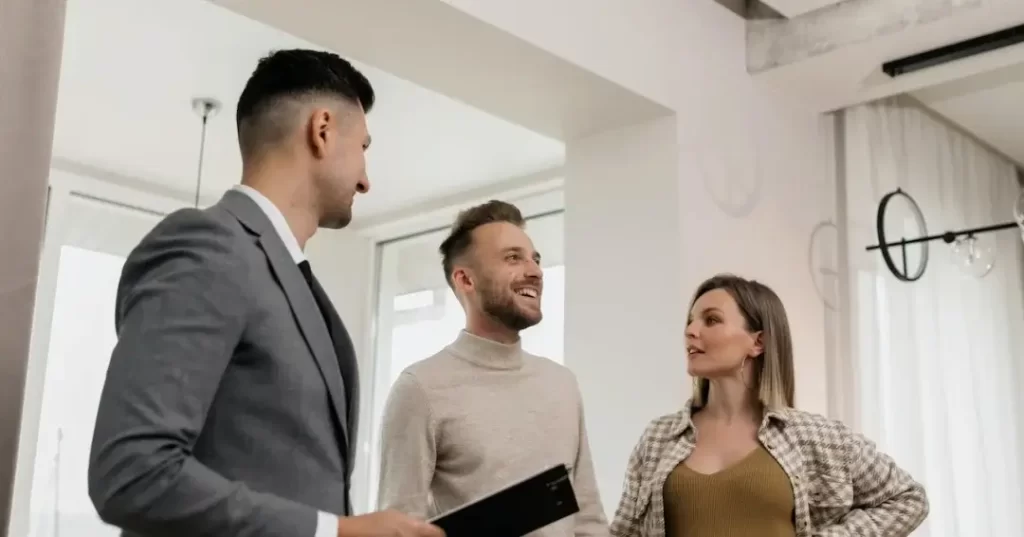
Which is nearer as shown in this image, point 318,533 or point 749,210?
point 318,533

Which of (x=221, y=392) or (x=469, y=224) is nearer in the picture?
(x=221, y=392)

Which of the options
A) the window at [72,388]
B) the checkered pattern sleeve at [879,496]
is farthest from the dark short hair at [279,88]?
the window at [72,388]

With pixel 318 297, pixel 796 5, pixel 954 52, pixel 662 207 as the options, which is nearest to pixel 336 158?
pixel 318 297

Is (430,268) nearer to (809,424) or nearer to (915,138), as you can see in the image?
(915,138)

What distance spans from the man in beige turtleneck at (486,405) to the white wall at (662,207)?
58cm

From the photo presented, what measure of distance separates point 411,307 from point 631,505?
101 inches

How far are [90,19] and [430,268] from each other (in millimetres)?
1927

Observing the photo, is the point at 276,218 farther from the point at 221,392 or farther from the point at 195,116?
the point at 195,116

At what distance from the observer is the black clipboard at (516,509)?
0.93m

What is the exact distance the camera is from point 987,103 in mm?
3035

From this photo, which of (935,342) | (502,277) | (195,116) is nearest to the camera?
(502,277)

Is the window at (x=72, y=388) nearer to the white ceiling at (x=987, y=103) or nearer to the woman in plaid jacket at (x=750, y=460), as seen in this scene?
the woman in plaid jacket at (x=750, y=460)

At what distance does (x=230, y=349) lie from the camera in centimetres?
81

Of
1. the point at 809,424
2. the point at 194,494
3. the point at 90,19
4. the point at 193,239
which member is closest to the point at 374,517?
the point at 194,494
